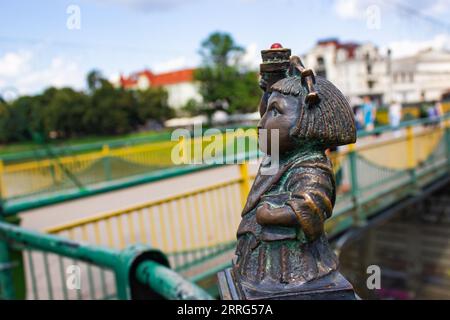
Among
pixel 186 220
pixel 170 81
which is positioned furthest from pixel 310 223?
pixel 170 81

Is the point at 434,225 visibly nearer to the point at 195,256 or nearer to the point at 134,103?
the point at 195,256

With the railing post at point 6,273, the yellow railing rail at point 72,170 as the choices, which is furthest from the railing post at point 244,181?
the yellow railing rail at point 72,170

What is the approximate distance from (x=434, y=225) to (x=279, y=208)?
11.5 meters

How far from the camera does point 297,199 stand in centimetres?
127

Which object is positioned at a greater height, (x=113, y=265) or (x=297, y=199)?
(x=297, y=199)

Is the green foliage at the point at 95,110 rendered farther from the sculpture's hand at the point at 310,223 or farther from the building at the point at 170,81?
the sculpture's hand at the point at 310,223

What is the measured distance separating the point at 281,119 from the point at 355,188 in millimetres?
6139

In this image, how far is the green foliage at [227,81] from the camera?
15.1 meters

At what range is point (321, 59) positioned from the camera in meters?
59.5

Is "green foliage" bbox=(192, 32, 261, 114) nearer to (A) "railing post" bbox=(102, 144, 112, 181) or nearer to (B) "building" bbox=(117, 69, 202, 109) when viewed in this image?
(A) "railing post" bbox=(102, 144, 112, 181)

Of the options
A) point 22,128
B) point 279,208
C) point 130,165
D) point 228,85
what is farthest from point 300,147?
point 228,85

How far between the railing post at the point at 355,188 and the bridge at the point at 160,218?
17 millimetres

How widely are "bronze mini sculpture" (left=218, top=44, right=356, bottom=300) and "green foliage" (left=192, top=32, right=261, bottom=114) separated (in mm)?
11300

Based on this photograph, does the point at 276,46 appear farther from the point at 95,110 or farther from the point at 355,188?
the point at 95,110
